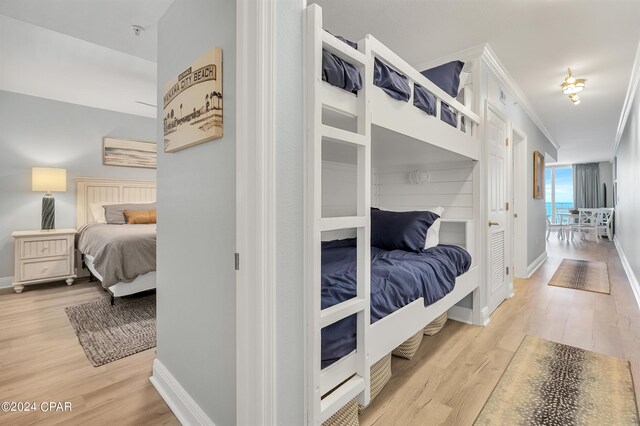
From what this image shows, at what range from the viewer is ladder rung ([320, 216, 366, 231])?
1.11m

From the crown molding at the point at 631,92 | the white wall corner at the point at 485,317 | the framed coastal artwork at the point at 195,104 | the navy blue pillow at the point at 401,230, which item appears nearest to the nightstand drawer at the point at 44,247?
the framed coastal artwork at the point at 195,104

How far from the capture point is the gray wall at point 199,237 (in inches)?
46.5

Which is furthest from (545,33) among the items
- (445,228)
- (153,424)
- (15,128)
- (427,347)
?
(15,128)

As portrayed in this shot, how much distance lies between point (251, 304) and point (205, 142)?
765 mm

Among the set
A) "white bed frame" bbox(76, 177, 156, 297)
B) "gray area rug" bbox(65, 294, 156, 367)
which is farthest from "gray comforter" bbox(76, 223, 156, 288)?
"white bed frame" bbox(76, 177, 156, 297)

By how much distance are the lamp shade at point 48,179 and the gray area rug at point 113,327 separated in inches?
68.2

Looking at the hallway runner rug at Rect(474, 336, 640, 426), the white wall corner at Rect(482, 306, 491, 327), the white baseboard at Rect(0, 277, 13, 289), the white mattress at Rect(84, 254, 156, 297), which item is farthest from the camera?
the white baseboard at Rect(0, 277, 13, 289)

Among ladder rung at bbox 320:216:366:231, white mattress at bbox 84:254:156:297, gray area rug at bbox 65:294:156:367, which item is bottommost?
gray area rug at bbox 65:294:156:367

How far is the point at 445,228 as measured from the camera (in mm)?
2818

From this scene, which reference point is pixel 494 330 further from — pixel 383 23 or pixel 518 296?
pixel 383 23

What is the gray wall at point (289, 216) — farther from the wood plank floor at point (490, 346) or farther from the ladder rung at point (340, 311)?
the wood plank floor at point (490, 346)

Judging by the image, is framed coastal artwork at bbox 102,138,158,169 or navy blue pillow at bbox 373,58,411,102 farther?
Result: framed coastal artwork at bbox 102,138,158,169

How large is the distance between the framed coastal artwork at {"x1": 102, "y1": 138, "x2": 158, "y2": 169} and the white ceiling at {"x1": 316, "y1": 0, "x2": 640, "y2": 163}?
379 centimetres

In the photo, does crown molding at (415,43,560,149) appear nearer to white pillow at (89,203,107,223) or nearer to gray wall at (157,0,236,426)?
gray wall at (157,0,236,426)
